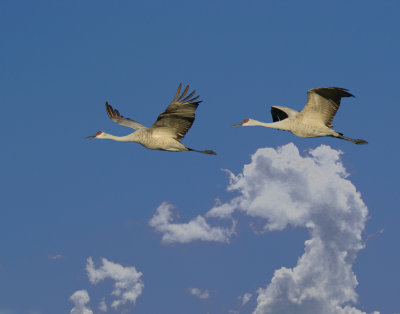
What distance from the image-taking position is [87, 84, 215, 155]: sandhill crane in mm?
39156

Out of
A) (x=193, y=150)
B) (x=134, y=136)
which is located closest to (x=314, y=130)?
(x=193, y=150)

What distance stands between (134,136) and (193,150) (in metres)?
2.94

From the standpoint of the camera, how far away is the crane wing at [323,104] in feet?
131

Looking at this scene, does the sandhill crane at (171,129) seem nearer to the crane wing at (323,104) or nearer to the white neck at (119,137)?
the white neck at (119,137)

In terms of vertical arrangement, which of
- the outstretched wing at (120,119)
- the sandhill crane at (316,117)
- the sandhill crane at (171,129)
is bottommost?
the sandhill crane at (171,129)

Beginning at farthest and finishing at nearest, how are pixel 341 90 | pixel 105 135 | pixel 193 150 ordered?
pixel 105 135
pixel 193 150
pixel 341 90

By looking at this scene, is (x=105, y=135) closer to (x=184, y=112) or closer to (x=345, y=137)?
(x=184, y=112)

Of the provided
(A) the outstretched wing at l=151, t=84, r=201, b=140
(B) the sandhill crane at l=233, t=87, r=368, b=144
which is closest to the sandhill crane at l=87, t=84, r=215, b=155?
(A) the outstretched wing at l=151, t=84, r=201, b=140

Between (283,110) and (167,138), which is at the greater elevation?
(283,110)

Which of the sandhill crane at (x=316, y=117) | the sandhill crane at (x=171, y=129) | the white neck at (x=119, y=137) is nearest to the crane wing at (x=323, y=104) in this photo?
the sandhill crane at (x=316, y=117)

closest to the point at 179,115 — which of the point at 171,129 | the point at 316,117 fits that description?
the point at 171,129

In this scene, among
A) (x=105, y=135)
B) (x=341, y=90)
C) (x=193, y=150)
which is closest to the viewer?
(x=341, y=90)

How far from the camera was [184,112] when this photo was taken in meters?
39.7

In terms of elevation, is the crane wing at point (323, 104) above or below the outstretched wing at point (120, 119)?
below
